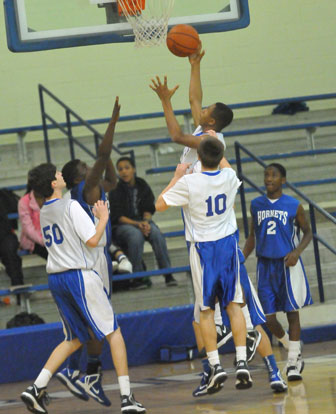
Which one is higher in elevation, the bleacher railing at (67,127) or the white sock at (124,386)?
the bleacher railing at (67,127)

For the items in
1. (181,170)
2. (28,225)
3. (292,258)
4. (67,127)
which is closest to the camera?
(181,170)

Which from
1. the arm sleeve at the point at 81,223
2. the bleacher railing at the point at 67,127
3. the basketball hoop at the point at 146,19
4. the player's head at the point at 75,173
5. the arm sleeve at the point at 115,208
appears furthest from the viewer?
the bleacher railing at the point at 67,127

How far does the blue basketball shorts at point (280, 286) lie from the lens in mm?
7297

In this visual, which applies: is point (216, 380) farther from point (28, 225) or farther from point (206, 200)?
point (28, 225)

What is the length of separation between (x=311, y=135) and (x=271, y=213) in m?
5.16

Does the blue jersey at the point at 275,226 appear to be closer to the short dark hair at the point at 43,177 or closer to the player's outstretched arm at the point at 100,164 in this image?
the player's outstretched arm at the point at 100,164

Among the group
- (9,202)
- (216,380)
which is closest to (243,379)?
(216,380)

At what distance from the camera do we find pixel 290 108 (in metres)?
12.9

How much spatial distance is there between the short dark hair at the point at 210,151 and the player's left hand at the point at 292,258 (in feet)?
5.32

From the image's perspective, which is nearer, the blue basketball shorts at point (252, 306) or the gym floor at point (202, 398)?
the gym floor at point (202, 398)

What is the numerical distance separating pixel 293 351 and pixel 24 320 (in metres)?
3.21

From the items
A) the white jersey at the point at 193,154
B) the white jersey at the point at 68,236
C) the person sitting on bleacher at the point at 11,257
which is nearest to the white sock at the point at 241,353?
the white jersey at the point at 68,236

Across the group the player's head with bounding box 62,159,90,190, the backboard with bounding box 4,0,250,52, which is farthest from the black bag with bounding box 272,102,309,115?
the player's head with bounding box 62,159,90,190

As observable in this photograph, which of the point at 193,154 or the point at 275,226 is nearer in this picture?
the point at 193,154
